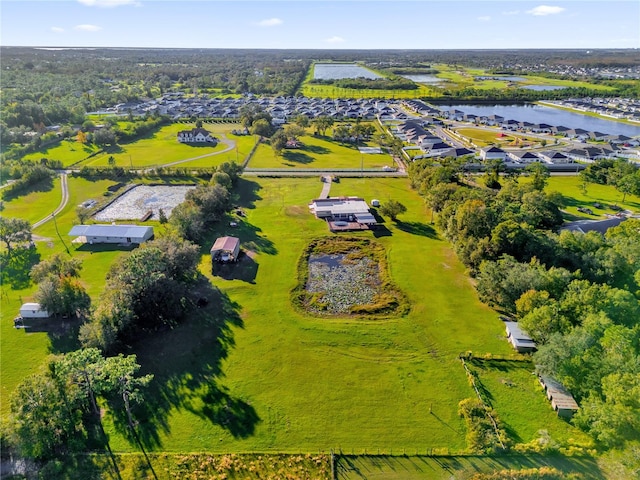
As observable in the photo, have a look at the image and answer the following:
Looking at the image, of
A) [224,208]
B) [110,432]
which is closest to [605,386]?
[110,432]

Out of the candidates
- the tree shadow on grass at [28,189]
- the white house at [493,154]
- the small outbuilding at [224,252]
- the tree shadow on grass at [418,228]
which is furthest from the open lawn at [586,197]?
the tree shadow on grass at [28,189]

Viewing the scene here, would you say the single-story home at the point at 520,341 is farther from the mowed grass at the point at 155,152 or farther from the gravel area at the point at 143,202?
the mowed grass at the point at 155,152

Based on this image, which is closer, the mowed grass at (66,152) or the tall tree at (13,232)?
the tall tree at (13,232)

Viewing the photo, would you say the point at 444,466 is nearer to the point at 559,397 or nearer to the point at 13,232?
the point at 559,397

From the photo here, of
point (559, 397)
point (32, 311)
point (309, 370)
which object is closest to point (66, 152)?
point (32, 311)

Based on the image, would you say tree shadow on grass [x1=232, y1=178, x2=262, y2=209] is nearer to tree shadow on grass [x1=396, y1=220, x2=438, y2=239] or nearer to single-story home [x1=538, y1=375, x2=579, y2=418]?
tree shadow on grass [x1=396, y1=220, x2=438, y2=239]

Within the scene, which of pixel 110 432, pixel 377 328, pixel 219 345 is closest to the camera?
pixel 110 432

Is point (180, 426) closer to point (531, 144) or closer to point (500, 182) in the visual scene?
point (500, 182)
